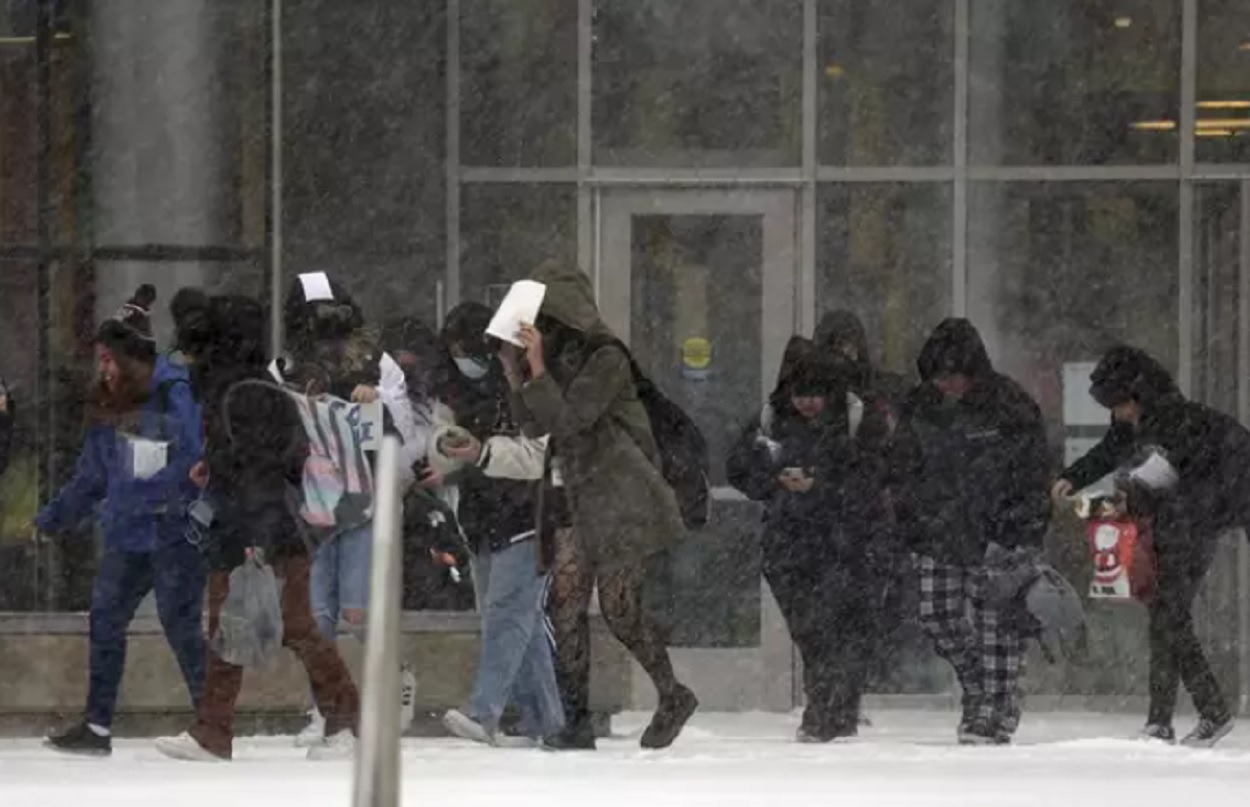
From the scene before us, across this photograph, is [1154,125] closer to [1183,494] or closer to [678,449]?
[1183,494]

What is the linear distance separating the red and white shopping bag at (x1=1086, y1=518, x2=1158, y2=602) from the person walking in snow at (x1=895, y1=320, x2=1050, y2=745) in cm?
56

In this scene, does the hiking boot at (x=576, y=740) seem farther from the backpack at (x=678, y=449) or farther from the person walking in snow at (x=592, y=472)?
the backpack at (x=678, y=449)

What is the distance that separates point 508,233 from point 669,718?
14.8ft

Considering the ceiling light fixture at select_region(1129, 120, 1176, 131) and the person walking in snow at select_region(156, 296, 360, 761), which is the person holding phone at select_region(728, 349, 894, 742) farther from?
the ceiling light fixture at select_region(1129, 120, 1176, 131)

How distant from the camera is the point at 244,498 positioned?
1181 cm

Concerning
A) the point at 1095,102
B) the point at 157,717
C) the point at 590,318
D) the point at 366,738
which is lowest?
the point at 157,717

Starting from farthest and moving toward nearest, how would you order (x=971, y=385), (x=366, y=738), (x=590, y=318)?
(x=971, y=385), (x=590, y=318), (x=366, y=738)

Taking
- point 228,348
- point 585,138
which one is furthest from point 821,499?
point 585,138

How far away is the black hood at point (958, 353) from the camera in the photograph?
13.3 metres

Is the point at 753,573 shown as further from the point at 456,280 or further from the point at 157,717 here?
the point at 157,717

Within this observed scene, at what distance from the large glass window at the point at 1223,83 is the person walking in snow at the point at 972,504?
3.35 metres

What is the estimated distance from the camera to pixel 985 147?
1653 centimetres

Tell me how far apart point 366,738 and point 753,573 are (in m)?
9.42

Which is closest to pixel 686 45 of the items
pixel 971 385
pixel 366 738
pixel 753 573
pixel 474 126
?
pixel 474 126
